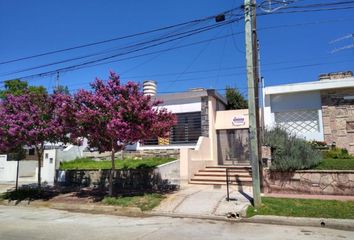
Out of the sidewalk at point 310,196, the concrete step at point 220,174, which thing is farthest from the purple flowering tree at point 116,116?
the sidewalk at point 310,196

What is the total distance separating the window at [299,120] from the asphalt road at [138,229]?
1167cm

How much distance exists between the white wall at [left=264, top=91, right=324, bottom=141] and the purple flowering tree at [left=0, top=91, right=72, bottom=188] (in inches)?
438


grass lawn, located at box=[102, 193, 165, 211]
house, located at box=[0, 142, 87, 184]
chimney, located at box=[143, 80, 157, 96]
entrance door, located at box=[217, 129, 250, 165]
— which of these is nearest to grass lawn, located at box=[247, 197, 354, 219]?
grass lawn, located at box=[102, 193, 165, 211]

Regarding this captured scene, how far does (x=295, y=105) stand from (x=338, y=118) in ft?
7.88

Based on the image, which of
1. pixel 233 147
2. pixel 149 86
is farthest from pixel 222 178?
pixel 149 86

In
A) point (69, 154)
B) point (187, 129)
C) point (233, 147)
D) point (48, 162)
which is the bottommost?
point (48, 162)

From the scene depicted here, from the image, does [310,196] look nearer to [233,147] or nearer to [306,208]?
[306,208]

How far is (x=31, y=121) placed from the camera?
1491 centimetres

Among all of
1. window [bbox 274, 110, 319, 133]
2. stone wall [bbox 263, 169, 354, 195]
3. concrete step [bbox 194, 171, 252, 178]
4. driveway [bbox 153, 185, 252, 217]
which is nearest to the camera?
driveway [bbox 153, 185, 252, 217]

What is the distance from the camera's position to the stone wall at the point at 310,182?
13734mm

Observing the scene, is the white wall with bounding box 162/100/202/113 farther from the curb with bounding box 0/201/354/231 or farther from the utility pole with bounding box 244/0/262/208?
the curb with bounding box 0/201/354/231

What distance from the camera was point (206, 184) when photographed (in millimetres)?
16797

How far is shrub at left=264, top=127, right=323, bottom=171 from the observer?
14.6 m

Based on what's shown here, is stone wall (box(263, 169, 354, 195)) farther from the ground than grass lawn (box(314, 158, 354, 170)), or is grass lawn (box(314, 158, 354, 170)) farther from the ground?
grass lawn (box(314, 158, 354, 170))
